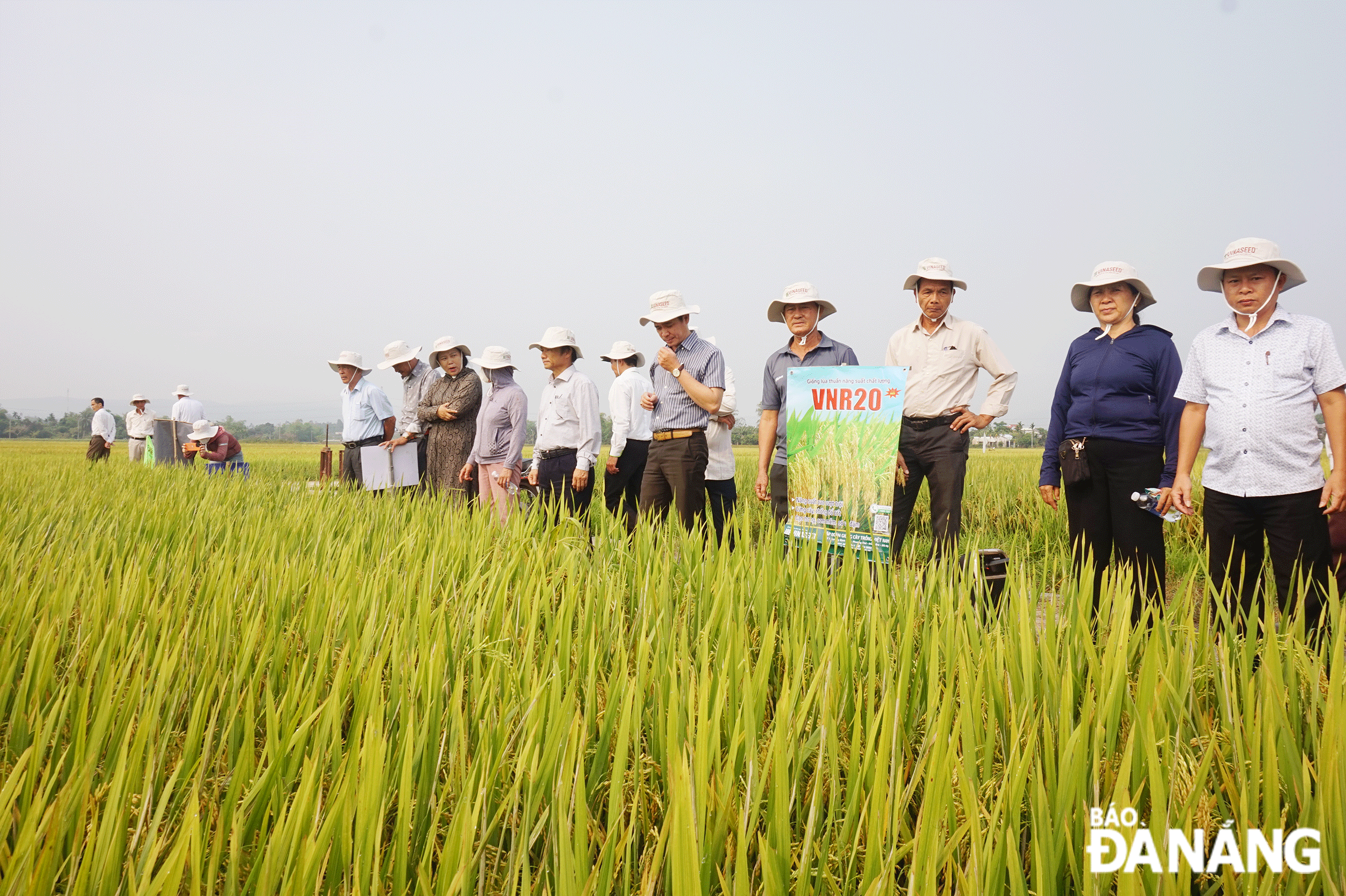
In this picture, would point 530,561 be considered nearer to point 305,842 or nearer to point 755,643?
point 755,643

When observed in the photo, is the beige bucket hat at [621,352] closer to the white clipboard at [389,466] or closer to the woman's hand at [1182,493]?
the white clipboard at [389,466]

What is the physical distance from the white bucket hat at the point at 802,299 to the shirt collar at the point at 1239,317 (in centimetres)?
176

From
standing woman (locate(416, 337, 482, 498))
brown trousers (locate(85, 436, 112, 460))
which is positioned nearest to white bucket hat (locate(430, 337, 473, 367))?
standing woman (locate(416, 337, 482, 498))

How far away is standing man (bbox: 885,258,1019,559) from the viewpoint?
3.62m

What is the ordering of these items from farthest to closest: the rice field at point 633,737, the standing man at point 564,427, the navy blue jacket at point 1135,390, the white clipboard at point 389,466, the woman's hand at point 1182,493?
the white clipboard at point 389,466 < the standing man at point 564,427 < the navy blue jacket at point 1135,390 < the woman's hand at point 1182,493 < the rice field at point 633,737

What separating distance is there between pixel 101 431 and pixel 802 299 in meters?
15.3

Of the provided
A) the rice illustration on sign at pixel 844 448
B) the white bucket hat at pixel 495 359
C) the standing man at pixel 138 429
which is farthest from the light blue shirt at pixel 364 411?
the standing man at pixel 138 429

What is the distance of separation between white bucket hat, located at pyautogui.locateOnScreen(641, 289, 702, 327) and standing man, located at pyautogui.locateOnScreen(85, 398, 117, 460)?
13836 millimetres

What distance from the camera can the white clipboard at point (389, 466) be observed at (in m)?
5.81

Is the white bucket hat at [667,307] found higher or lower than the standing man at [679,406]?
higher

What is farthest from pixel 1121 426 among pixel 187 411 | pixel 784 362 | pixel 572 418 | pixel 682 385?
pixel 187 411

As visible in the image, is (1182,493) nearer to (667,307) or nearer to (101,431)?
(667,307)

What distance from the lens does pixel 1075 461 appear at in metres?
3.20

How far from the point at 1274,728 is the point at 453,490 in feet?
16.4
